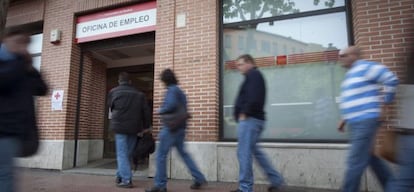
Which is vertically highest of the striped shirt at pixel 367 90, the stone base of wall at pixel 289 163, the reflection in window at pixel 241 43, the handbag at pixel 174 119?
the reflection in window at pixel 241 43

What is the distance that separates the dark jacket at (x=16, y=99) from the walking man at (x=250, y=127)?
2.41 meters

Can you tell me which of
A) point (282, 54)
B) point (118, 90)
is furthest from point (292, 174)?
point (118, 90)

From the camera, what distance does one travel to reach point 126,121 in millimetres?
5500

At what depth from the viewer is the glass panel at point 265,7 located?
240 inches

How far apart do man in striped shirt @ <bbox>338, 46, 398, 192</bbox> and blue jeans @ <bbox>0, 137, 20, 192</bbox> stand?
2933 mm

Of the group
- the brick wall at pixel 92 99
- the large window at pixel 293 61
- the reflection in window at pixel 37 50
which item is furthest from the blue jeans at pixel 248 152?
the reflection in window at pixel 37 50

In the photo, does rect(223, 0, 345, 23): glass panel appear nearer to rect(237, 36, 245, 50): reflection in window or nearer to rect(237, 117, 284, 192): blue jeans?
rect(237, 36, 245, 50): reflection in window

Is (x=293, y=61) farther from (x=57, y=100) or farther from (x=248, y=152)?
(x=57, y=100)

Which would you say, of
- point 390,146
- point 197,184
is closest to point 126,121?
point 197,184

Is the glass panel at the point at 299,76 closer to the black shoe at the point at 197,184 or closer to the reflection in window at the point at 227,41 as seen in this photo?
the reflection in window at the point at 227,41

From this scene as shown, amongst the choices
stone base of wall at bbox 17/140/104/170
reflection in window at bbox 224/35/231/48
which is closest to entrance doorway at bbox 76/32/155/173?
stone base of wall at bbox 17/140/104/170

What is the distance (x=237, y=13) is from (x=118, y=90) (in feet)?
8.97

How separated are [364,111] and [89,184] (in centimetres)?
444

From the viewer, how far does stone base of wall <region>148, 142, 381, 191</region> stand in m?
5.32
